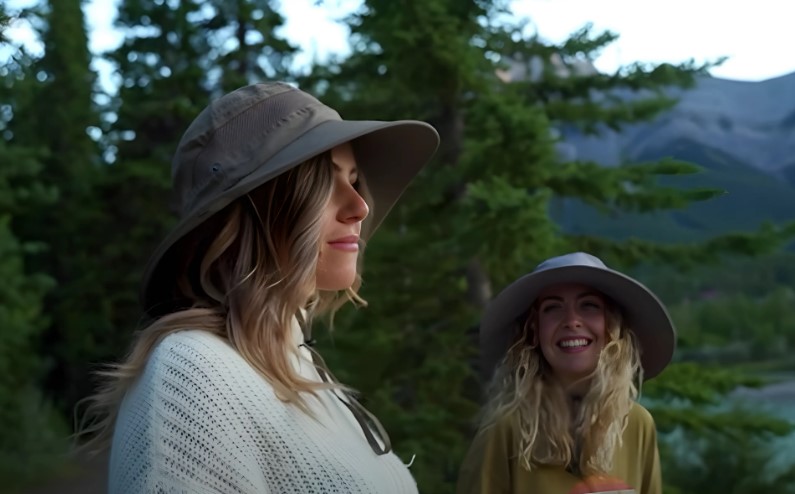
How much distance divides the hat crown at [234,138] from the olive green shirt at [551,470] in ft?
3.72

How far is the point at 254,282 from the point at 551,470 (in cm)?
113

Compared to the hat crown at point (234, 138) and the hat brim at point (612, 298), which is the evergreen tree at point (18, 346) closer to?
the hat brim at point (612, 298)

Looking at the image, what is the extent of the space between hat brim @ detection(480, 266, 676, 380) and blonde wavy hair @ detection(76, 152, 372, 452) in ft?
A: 3.28

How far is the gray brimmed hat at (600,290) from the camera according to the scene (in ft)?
7.64

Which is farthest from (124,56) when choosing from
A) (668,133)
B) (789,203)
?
(789,203)

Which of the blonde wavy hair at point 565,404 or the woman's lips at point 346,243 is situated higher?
the woman's lips at point 346,243

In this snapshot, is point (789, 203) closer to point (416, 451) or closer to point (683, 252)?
point (683, 252)

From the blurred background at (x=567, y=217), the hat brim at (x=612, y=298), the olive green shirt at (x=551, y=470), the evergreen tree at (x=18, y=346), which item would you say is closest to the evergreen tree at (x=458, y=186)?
the blurred background at (x=567, y=217)

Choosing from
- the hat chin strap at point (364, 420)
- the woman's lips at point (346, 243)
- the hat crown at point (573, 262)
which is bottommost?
the hat crown at point (573, 262)

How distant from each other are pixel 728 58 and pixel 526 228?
218cm

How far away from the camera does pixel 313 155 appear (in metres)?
1.43

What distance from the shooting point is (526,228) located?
5.25m

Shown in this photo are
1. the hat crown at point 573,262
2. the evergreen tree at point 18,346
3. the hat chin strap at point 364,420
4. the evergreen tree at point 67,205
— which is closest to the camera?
the hat chin strap at point 364,420

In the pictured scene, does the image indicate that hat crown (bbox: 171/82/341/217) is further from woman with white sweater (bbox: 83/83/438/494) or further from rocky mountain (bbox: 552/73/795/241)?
rocky mountain (bbox: 552/73/795/241)
